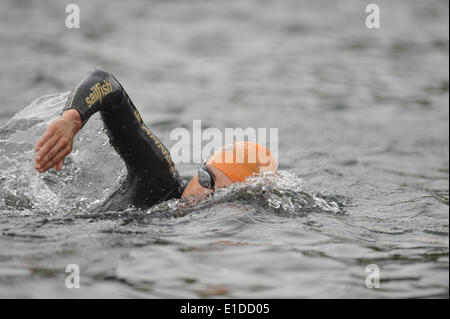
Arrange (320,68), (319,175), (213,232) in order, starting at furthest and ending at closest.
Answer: (320,68) < (319,175) < (213,232)

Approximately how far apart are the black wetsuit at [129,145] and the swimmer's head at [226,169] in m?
0.29

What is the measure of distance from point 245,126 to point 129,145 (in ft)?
22.4

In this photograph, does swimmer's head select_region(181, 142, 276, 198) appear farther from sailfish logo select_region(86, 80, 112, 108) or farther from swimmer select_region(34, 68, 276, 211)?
sailfish logo select_region(86, 80, 112, 108)

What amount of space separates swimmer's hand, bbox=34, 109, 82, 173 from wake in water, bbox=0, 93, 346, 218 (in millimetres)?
1401

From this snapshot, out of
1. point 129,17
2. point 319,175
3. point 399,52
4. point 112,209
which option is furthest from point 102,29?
point 112,209

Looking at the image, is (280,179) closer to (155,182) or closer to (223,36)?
(155,182)

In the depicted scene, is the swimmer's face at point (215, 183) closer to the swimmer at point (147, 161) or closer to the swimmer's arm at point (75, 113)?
the swimmer at point (147, 161)

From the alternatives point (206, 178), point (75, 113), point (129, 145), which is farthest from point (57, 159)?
point (206, 178)

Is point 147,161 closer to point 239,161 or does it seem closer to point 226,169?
point 226,169

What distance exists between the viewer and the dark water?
4789 millimetres

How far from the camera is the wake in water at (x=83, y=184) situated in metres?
6.12

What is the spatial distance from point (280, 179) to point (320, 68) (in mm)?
10783

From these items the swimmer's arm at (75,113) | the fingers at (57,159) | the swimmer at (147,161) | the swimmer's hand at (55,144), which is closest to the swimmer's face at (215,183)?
the swimmer at (147,161)
